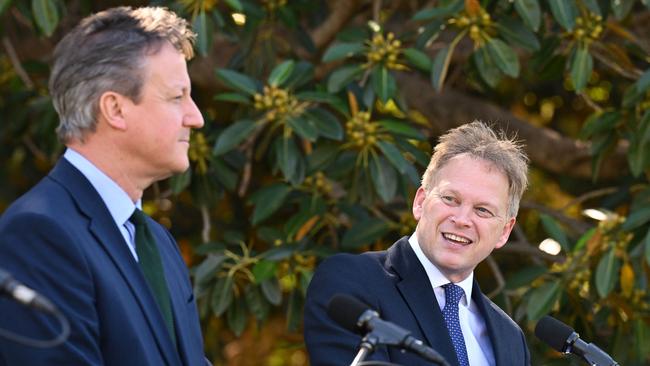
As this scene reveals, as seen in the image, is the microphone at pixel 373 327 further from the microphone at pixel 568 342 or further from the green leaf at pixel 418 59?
the green leaf at pixel 418 59

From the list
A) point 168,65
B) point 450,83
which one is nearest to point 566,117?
point 450,83

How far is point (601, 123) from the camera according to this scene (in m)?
5.97

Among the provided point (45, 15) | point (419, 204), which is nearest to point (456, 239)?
point (419, 204)

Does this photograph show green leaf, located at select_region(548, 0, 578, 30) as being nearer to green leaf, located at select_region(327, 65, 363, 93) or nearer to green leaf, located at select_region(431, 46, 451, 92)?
green leaf, located at select_region(431, 46, 451, 92)

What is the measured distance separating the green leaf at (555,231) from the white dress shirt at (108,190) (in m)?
2.92

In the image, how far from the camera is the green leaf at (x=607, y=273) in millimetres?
5551

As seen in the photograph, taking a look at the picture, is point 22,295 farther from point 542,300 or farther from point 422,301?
point 542,300

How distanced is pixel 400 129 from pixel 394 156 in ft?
0.65

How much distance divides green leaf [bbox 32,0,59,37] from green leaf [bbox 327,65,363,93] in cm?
115

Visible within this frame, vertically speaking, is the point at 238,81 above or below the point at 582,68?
below

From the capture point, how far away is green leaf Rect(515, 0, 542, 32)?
5.51 m

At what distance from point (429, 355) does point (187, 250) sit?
5.10 meters

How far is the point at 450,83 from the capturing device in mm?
7059

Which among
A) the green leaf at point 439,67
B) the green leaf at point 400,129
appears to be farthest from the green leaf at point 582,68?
the green leaf at point 400,129
